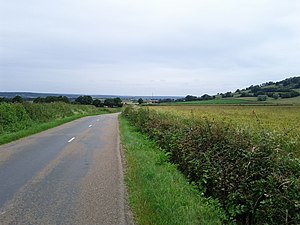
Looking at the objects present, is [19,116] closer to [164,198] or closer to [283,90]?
[164,198]

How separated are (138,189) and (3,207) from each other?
2.85 metres

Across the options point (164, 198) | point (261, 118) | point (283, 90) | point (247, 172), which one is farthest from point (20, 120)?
point (283, 90)

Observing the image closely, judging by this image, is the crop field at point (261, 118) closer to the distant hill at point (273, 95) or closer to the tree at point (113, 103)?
the distant hill at point (273, 95)

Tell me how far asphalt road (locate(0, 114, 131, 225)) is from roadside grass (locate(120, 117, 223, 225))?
330 millimetres

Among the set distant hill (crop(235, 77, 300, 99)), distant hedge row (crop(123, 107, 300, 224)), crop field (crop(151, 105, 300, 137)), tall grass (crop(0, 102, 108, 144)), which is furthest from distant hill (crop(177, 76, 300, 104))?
distant hedge row (crop(123, 107, 300, 224))

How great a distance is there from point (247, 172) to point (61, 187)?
425 cm

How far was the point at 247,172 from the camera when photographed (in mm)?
6684

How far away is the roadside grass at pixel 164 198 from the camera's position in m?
5.95

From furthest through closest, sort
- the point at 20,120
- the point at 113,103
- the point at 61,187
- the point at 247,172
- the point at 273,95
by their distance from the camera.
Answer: the point at 113,103, the point at 273,95, the point at 20,120, the point at 61,187, the point at 247,172

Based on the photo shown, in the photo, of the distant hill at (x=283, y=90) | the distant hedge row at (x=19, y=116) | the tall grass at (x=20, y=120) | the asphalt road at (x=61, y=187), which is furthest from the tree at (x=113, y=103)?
the asphalt road at (x=61, y=187)

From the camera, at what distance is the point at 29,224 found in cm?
563

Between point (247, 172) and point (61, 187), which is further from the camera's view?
point (61, 187)

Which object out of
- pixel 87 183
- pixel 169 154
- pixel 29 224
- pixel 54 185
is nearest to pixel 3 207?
pixel 29 224

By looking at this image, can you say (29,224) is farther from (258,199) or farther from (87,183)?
(258,199)
